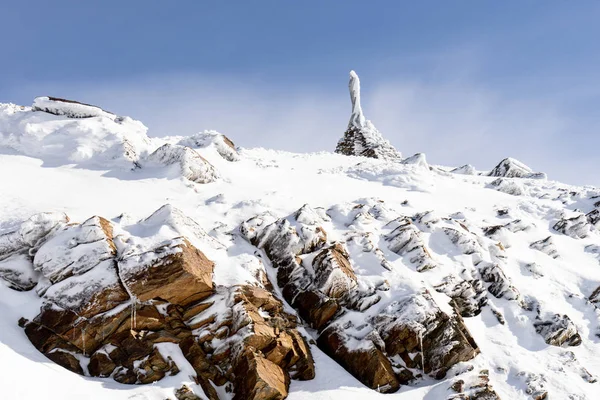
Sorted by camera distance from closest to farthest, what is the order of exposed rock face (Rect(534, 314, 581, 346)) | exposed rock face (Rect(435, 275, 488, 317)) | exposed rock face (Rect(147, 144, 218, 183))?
exposed rock face (Rect(534, 314, 581, 346)), exposed rock face (Rect(435, 275, 488, 317)), exposed rock face (Rect(147, 144, 218, 183))

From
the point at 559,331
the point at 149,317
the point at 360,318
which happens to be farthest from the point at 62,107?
the point at 559,331

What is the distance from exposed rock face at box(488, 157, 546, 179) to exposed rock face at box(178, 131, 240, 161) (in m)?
37.5

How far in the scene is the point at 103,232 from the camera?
16.0 m

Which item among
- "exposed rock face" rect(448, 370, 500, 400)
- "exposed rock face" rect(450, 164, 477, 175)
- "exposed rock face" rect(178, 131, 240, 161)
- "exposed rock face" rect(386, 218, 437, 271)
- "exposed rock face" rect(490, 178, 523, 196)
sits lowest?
"exposed rock face" rect(448, 370, 500, 400)

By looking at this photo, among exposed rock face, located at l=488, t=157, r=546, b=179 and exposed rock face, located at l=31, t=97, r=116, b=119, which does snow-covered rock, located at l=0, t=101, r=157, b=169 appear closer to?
exposed rock face, located at l=31, t=97, r=116, b=119

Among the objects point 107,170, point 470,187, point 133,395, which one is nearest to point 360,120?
point 470,187

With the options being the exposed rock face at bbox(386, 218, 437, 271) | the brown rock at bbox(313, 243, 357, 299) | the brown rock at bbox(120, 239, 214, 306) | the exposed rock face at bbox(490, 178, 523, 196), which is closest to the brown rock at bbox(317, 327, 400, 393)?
the brown rock at bbox(313, 243, 357, 299)

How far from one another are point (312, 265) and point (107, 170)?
49.5ft

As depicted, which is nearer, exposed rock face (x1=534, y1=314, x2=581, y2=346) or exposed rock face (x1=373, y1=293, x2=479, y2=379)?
exposed rock face (x1=373, y1=293, x2=479, y2=379)

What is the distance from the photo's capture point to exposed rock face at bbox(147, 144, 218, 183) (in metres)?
25.0

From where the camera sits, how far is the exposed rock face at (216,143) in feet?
102

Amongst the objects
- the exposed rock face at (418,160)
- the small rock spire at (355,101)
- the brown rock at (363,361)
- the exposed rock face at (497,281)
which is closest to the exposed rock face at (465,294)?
the exposed rock face at (497,281)

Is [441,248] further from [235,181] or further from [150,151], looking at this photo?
[150,151]

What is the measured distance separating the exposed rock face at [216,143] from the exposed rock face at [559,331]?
23574 millimetres
